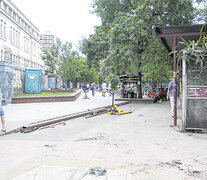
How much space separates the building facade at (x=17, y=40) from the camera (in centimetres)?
2967

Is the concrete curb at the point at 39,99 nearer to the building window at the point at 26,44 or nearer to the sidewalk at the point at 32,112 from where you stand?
the sidewalk at the point at 32,112

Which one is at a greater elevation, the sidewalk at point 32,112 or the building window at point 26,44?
the building window at point 26,44

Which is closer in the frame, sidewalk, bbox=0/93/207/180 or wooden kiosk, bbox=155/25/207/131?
sidewalk, bbox=0/93/207/180

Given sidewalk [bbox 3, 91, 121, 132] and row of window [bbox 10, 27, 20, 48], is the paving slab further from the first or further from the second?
row of window [bbox 10, 27, 20, 48]

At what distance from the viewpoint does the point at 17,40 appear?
3716 centimetres

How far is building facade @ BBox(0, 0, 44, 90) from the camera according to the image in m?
29.7

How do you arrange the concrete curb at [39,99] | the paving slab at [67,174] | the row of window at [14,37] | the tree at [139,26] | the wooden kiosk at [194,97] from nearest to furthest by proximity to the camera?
the paving slab at [67,174]
the wooden kiosk at [194,97]
the concrete curb at [39,99]
the tree at [139,26]
the row of window at [14,37]

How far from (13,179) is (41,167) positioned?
1.64 feet

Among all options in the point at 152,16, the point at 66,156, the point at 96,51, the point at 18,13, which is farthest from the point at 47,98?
the point at 18,13

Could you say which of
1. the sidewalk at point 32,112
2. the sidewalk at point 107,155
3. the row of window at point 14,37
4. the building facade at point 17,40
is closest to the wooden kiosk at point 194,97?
the sidewalk at point 107,155

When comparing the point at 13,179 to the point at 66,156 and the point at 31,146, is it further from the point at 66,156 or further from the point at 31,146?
the point at 31,146

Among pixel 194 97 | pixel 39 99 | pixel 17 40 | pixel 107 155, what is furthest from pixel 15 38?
pixel 107 155

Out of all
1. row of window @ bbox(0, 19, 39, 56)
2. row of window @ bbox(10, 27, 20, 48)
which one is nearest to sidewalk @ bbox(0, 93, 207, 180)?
row of window @ bbox(0, 19, 39, 56)

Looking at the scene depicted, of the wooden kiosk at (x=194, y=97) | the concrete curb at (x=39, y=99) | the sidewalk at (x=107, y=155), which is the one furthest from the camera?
the concrete curb at (x=39, y=99)
